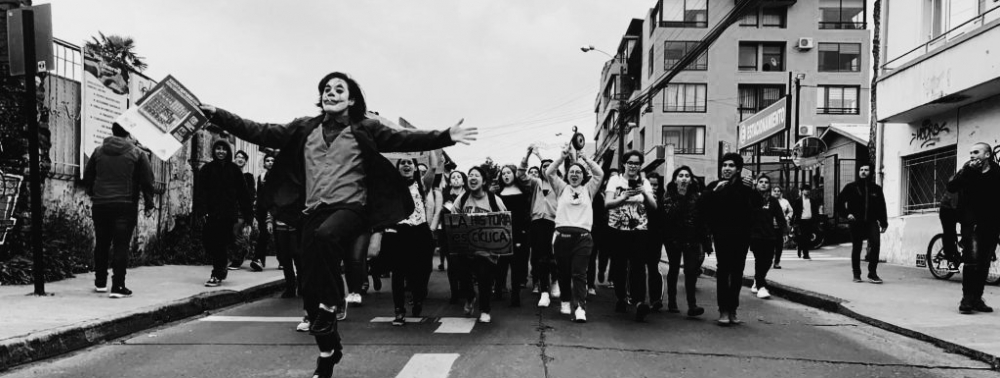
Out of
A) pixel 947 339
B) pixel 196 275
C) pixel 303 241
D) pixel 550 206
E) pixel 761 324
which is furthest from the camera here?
pixel 196 275

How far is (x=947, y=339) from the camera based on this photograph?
6.31 m

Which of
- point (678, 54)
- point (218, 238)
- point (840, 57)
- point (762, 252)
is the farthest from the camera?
point (840, 57)

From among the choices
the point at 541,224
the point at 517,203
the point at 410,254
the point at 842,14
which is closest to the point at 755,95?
the point at 842,14

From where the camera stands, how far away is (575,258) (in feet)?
24.2

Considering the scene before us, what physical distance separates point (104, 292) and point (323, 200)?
179 inches

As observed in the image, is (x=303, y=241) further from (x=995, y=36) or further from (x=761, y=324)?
(x=995, y=36)

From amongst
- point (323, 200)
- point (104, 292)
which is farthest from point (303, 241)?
point (104, 292)

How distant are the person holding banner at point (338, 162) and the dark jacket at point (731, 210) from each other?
137 inches

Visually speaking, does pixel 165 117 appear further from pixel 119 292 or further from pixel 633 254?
pixel 633 254

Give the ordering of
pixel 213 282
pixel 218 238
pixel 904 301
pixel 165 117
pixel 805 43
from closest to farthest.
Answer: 1. pixel 165 117
2. pixel 904 301
3. pixel 213 282
4. pixel 218 238
5. pixel 805 43

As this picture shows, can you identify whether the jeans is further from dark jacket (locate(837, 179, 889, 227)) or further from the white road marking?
dark jacket (locate(837, 179, 889, 227))

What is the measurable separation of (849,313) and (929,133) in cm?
760

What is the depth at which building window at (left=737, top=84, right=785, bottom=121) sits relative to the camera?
1861 inches

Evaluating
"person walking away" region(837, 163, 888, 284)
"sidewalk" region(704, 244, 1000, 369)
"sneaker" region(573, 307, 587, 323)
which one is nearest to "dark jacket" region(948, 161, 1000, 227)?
"sidewalk" region(704, 244, 1000, 369)
